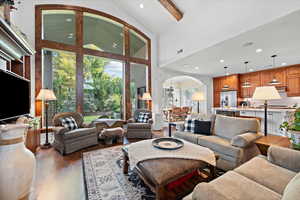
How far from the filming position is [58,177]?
207 centimetres

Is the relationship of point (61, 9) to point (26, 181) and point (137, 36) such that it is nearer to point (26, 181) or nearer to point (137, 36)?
point (137, 36)

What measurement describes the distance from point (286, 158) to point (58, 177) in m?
2.95

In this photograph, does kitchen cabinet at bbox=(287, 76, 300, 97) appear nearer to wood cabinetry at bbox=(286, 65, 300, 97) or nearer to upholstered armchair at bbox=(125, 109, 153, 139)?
wood cabinetry at bbox=(286, 65, 300, 97)

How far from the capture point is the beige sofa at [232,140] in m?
2.08

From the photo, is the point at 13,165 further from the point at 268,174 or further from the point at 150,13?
the point at 150,13

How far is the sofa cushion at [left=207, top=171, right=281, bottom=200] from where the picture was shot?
0.97 metres

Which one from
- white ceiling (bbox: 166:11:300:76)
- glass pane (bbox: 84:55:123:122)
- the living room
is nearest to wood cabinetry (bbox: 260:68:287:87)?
the living room

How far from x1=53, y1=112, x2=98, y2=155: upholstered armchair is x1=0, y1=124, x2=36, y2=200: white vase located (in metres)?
1.55

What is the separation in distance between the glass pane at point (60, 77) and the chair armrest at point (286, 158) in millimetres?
4512

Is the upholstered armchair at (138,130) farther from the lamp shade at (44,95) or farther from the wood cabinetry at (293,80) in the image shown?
the wood cabinetry at (293,80)

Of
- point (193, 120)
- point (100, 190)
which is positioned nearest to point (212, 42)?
point (193, 120)

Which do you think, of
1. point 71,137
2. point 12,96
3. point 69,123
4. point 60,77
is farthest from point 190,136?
point 60,77

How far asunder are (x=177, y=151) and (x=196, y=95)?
2.98 m

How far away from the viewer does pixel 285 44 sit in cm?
326
